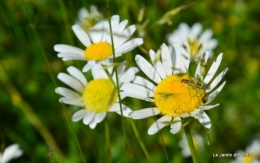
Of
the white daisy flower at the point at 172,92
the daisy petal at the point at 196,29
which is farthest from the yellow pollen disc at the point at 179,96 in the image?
the daisy petal at the point at 196,29

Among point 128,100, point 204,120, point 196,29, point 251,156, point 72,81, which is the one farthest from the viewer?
point 196,29

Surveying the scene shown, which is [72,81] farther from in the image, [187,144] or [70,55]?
[187,144]

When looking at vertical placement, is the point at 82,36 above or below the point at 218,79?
above

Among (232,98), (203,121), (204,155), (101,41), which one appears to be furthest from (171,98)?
(232,98)

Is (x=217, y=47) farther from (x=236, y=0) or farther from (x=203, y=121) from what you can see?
(x=203, y=121)

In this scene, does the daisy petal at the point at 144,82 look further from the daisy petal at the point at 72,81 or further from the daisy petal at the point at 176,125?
the daisy petal at the point at 72,81

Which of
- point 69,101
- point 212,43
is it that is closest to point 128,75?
point 69,101
